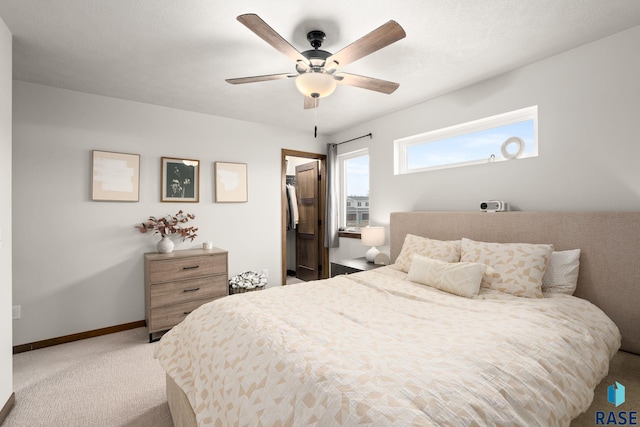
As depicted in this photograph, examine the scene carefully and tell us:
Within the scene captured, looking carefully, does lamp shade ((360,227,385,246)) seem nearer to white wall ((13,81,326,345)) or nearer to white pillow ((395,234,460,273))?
white pillow ((395,234,460,273))

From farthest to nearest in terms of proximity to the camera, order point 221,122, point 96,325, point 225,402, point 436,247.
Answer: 1. point 221,122
2. point 96,325
3. point 436,247
4. point 225,402

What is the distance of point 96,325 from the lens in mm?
3104

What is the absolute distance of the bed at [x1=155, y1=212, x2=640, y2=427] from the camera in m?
0.96

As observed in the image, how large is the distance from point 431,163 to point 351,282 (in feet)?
6.06

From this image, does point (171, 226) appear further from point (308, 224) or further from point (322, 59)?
point (322, 59)

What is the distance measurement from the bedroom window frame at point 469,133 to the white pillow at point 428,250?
35.8 inches

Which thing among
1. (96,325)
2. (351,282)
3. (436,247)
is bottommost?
(96,325)

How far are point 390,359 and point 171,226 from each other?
120 inches

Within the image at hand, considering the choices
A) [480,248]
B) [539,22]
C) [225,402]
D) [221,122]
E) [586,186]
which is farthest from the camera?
Result: [221,122]

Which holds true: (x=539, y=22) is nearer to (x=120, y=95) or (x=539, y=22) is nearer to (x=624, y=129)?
(x=624, y=129)

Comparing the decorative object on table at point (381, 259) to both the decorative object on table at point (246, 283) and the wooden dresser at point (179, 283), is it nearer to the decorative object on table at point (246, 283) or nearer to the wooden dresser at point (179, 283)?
the decorative object on table at point (246, 283)

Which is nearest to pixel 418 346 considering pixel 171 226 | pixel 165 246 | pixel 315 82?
pixel 315 82

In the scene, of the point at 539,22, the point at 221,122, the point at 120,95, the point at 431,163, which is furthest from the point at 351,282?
the point at 120,95

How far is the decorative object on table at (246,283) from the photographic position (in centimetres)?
360
